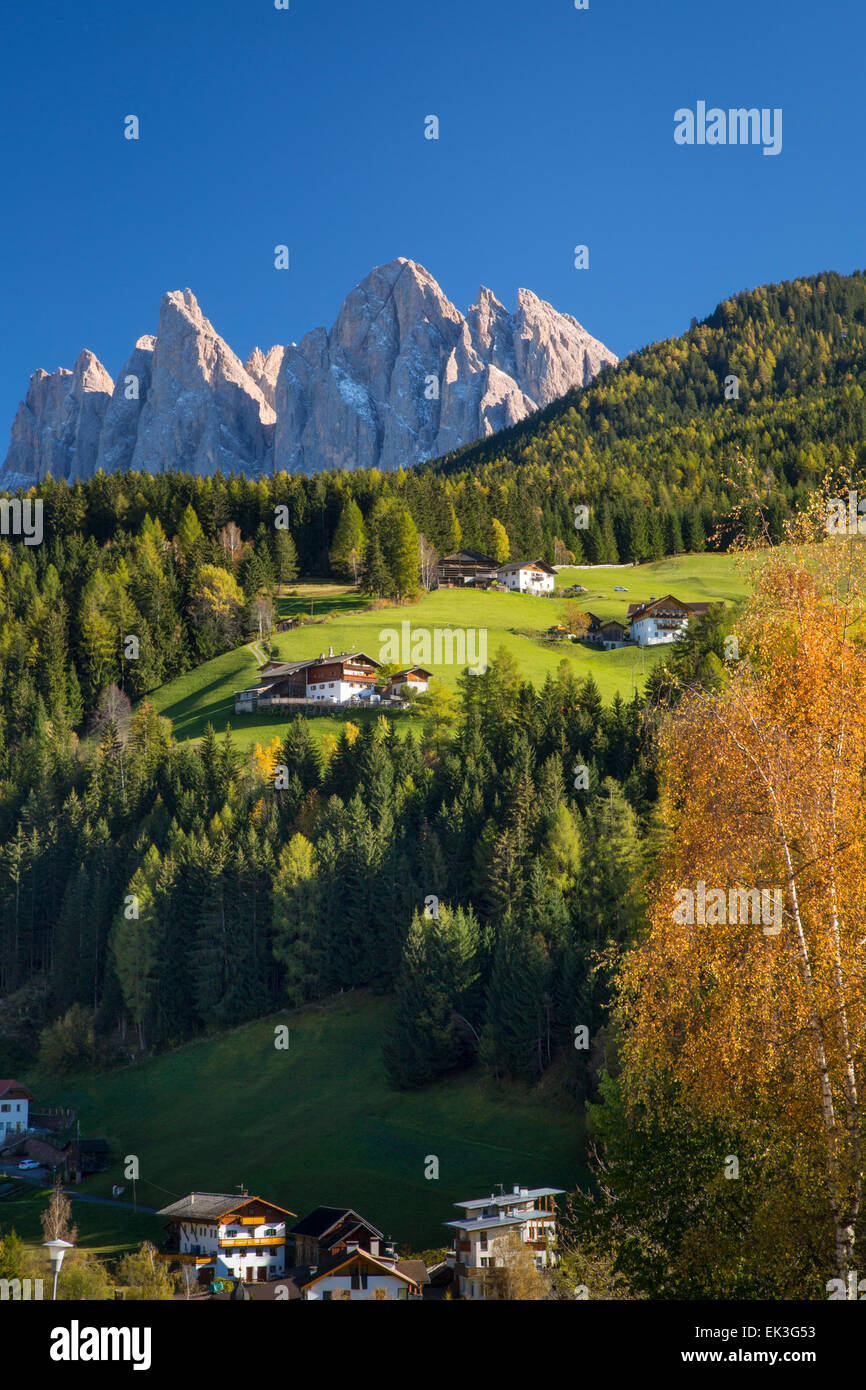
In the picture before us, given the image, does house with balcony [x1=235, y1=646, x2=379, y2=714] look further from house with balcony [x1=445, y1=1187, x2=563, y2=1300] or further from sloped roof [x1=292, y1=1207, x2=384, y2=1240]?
house with balcony [x1=445, y1=1187, x2=563, y2=1300]

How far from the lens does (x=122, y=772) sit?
347 feet

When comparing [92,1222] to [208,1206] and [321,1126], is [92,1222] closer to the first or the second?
[208,1206]

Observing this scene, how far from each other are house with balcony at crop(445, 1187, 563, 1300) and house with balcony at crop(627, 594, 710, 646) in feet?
289

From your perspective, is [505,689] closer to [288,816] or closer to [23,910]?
[288,816]

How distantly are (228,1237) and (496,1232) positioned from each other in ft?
48.1

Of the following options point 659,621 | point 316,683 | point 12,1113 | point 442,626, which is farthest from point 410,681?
point 12,1113

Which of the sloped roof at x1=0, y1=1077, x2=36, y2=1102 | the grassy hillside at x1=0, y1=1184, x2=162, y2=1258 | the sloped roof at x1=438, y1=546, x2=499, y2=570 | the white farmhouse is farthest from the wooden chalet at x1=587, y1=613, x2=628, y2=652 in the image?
the grassy hillside at x1=0, y1=1184, x2=162, y2=1258

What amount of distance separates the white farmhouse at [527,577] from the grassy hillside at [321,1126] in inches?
3485

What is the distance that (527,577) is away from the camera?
157375 millimetres

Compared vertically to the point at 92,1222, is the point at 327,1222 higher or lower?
higher

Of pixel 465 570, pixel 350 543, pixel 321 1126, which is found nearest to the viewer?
pixel 321 1126

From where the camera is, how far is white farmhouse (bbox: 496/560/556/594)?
156 metres

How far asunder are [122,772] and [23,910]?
16.0 m
